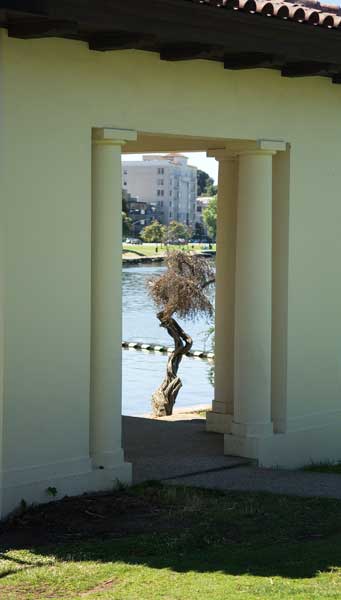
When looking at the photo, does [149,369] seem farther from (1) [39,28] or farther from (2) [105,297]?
(1) [39,28]

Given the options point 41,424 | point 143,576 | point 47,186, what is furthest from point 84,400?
point 143,576

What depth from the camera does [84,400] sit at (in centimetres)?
975

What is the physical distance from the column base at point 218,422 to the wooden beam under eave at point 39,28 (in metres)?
5.61

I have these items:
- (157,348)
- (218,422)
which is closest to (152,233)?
(157,348)

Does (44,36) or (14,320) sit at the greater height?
(44,36)

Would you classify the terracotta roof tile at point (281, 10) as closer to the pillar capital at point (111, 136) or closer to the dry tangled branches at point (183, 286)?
the pillar capital at point (111, 136)

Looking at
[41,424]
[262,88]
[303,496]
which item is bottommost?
[303,496]

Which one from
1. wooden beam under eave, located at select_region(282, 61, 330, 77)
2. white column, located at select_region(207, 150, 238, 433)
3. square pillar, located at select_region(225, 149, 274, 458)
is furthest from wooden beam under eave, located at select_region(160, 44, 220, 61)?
white column, located at select_region(207, 150, 238, 433)

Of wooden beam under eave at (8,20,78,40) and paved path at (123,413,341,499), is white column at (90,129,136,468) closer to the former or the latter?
paved path at (123,413,341,499)

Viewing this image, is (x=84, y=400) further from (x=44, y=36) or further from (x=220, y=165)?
(x=220, y=165)

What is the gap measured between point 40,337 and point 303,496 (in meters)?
2.66

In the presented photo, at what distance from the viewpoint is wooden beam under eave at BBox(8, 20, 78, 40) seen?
860 cm

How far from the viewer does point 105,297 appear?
9922 mm

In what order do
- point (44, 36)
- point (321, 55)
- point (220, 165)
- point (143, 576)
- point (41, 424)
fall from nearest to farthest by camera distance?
point (143, 576) → point (44, 36) → point (41, 424) → point (321, 55) → point (220, 165)
